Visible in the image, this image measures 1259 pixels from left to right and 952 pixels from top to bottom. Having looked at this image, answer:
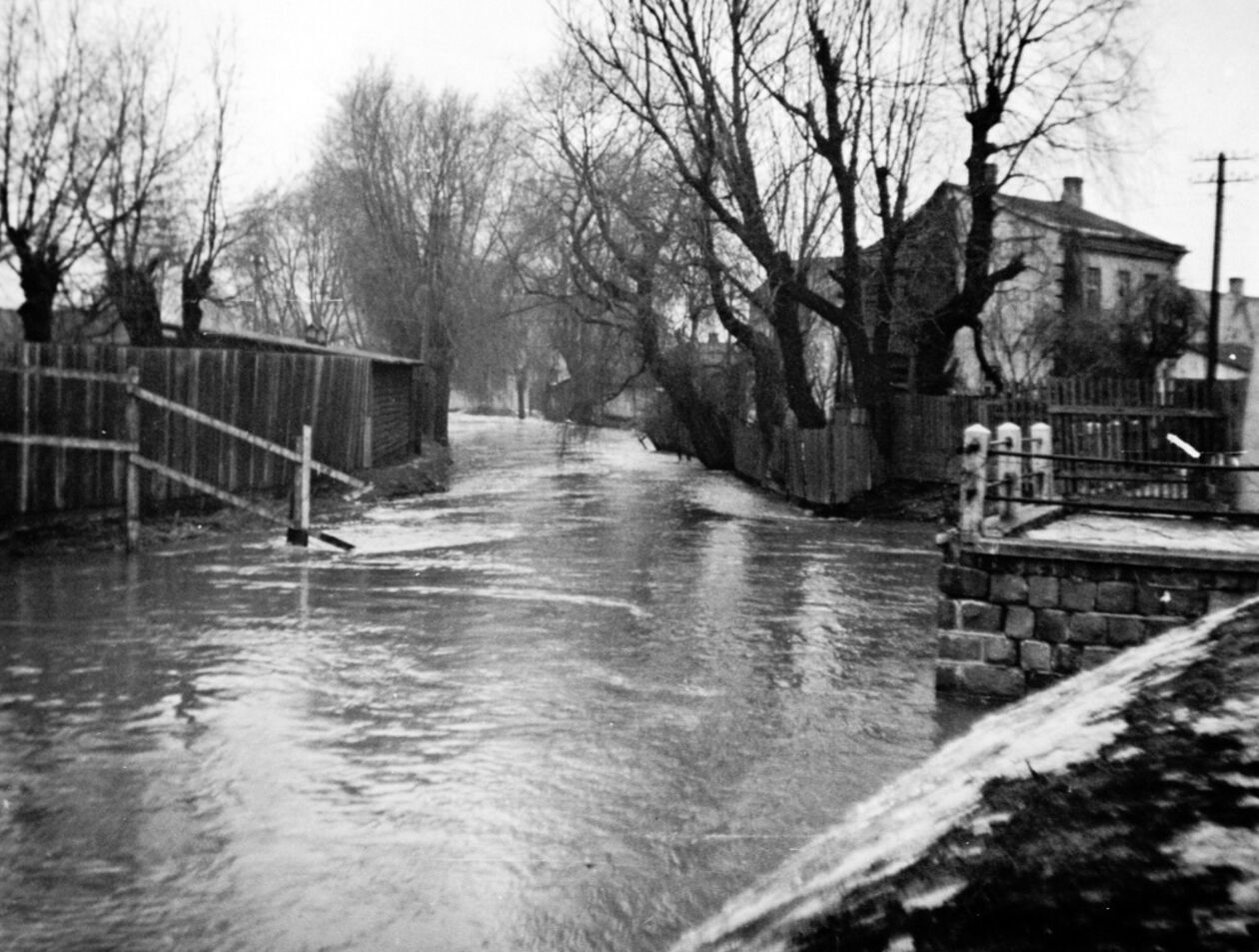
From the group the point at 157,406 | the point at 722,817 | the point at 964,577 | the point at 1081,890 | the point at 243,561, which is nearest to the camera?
the point at 1081,890

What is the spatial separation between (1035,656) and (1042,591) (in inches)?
17.0

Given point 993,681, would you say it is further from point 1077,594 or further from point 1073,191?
point 1073,191

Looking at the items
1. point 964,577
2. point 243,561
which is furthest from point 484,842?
point 243,561

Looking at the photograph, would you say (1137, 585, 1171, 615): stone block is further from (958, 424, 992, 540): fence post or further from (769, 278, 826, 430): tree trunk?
(769, 278, 826, 430): tree trunk

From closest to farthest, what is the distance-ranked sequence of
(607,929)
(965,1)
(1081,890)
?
(1081,890), (607,929), (965,1)

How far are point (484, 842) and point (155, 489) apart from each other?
37.2ft

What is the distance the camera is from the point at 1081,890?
150 centimetres

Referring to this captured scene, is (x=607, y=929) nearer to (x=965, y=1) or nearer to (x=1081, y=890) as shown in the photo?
(x=1081, y=890)

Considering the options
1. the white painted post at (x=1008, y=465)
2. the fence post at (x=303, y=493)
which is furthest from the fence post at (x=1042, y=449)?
the fence post at (x=303, y=493)

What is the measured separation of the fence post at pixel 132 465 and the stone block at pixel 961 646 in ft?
30.5

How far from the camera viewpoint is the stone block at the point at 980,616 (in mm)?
8320

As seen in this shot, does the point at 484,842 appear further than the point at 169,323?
No

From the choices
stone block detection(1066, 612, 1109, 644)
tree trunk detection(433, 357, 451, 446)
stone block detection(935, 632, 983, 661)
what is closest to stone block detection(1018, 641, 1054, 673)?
stone block detection(1066, 612, 1109, 644)

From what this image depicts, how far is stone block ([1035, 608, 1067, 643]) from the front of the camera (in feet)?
26.8
